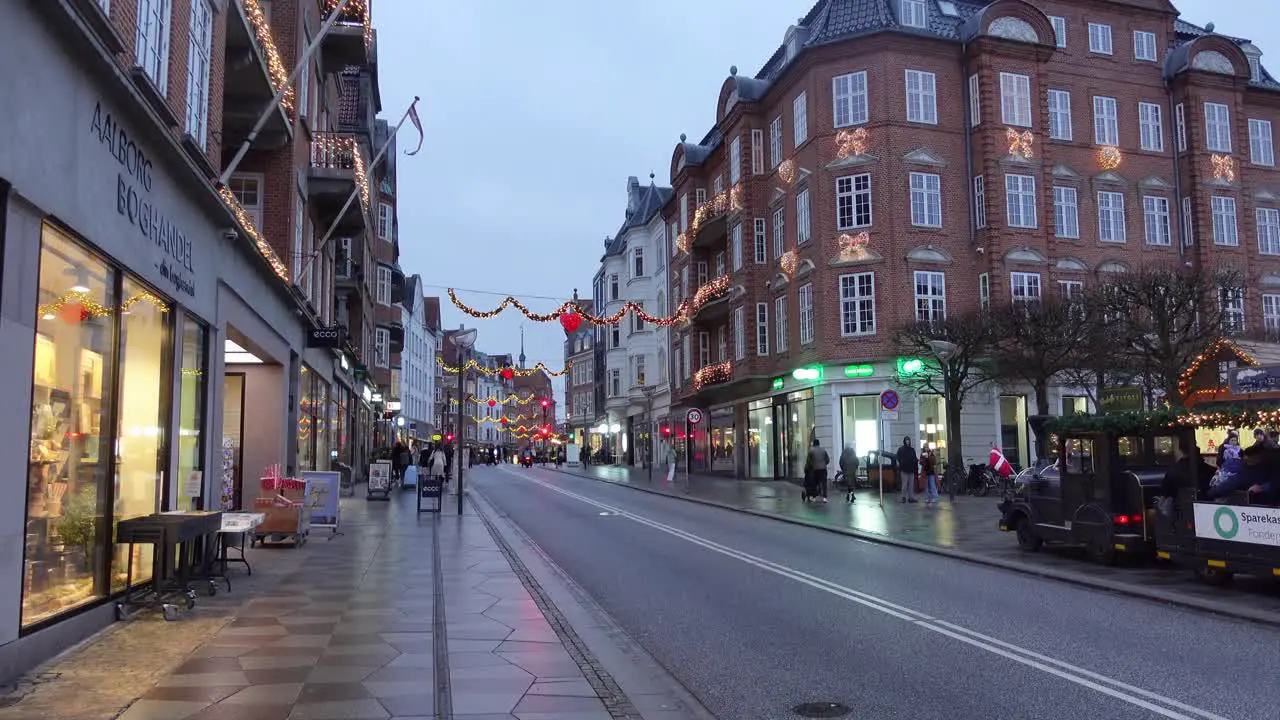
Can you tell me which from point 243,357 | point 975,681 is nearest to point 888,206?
point 243,357

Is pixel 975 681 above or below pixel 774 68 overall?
below

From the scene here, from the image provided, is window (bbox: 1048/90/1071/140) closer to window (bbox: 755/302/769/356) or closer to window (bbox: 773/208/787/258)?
window (bbox: 773/208/787/258)

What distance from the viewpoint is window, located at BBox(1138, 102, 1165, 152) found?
123 feet

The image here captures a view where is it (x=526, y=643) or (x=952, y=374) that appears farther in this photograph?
(x=952, y=374)

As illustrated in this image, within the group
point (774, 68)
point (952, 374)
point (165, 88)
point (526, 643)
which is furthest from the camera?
point (774, 68)

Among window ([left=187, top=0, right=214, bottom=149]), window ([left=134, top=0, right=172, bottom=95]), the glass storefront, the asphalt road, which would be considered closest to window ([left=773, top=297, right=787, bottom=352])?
the asphalt road

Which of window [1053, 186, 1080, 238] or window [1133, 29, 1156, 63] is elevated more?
Result: window [1133, 29, 1156, 63]

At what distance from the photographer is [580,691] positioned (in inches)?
262

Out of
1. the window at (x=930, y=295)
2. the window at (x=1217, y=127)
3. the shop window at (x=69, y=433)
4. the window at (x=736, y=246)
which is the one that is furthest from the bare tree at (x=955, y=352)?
the shop window at (x=69, y=433)

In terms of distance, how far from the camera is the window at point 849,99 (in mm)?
34094

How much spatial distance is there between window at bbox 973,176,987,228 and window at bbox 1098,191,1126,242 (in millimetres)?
5147

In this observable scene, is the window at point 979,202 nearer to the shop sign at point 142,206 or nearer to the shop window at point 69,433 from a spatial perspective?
the shop sign at point 142,206

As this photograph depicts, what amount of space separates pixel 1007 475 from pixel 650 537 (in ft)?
51.0

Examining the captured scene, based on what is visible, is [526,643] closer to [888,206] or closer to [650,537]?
[650,537]
